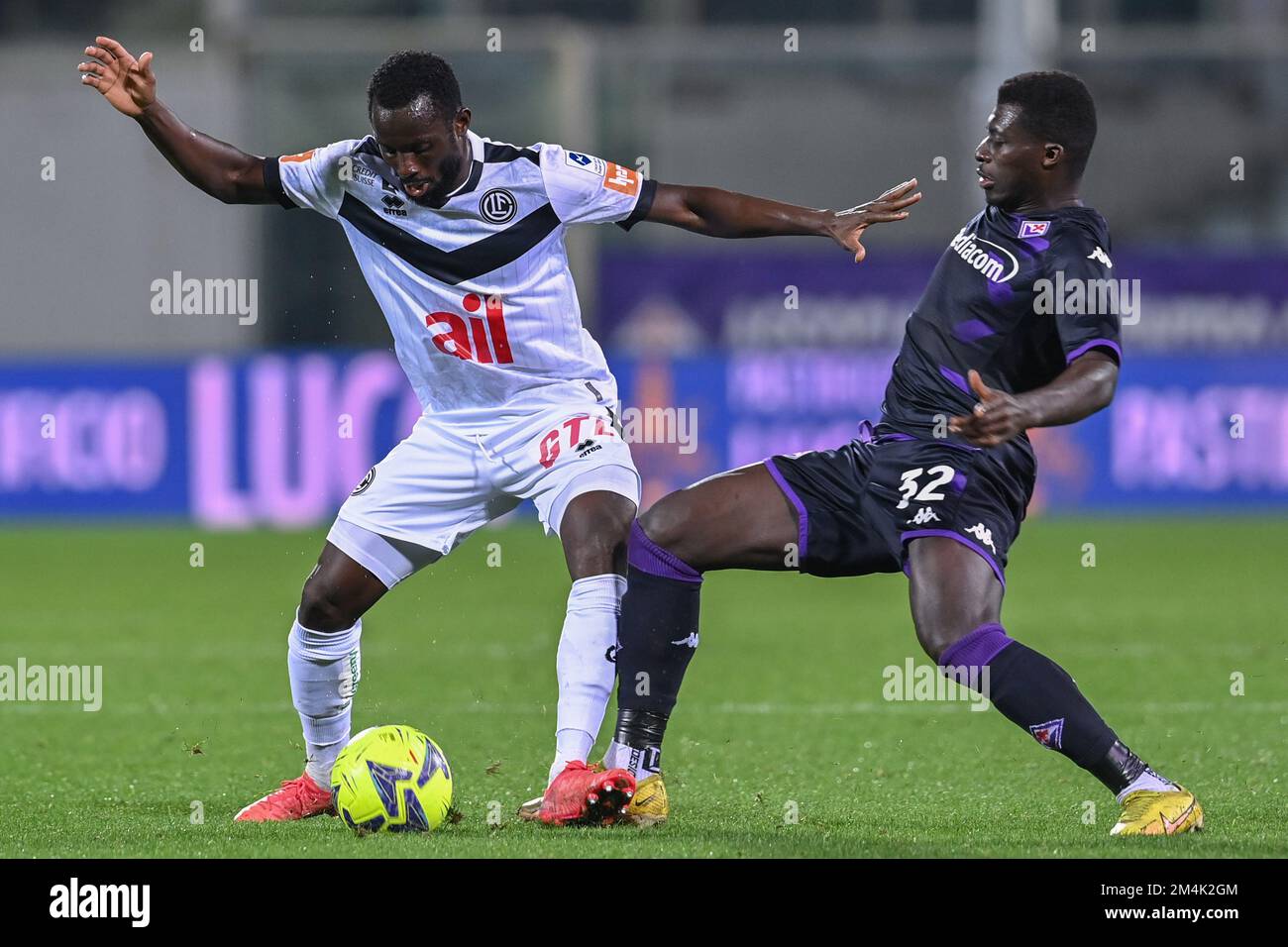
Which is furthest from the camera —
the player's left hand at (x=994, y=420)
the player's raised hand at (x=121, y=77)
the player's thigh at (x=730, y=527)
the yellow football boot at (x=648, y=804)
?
the player's raised hand at (x=121, y=77)

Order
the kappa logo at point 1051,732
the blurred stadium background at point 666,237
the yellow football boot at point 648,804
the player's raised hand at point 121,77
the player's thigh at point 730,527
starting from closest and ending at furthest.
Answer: the kappa logo at point 1051,732
the yellow football boot at point 648,804
the player's thigh at point 730,527
the player's raised hand at point 121,77
the blurred stadium background at point 666,237

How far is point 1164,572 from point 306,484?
21.5ft

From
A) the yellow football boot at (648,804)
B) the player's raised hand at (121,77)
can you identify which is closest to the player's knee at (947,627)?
the yellow football boot at (648,804)

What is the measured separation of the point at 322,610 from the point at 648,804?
1.08 meters

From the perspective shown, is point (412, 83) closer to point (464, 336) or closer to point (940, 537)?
point (464, 336)

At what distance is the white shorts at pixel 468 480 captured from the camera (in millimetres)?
5758

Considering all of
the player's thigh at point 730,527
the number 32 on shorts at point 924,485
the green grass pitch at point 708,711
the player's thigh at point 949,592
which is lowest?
the green grass pitch at point 708,711

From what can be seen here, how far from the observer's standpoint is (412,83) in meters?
5.50

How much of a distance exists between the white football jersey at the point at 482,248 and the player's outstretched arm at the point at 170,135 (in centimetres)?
8

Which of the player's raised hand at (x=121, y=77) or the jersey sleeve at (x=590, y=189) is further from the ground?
the player's raised hand at (x=121, y=77)

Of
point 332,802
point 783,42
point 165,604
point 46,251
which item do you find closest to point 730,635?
point 165,604

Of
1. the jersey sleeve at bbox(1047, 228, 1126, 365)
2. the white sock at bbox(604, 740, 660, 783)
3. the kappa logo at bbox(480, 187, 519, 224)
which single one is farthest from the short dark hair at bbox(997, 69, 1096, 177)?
the white sock at bbox(604, 740, 660, 783)

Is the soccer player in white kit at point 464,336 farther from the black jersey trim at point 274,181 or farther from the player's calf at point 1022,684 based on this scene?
the player's calf at point 1022,684

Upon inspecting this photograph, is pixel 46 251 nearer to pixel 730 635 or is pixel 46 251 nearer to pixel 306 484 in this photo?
pixel 306 484
